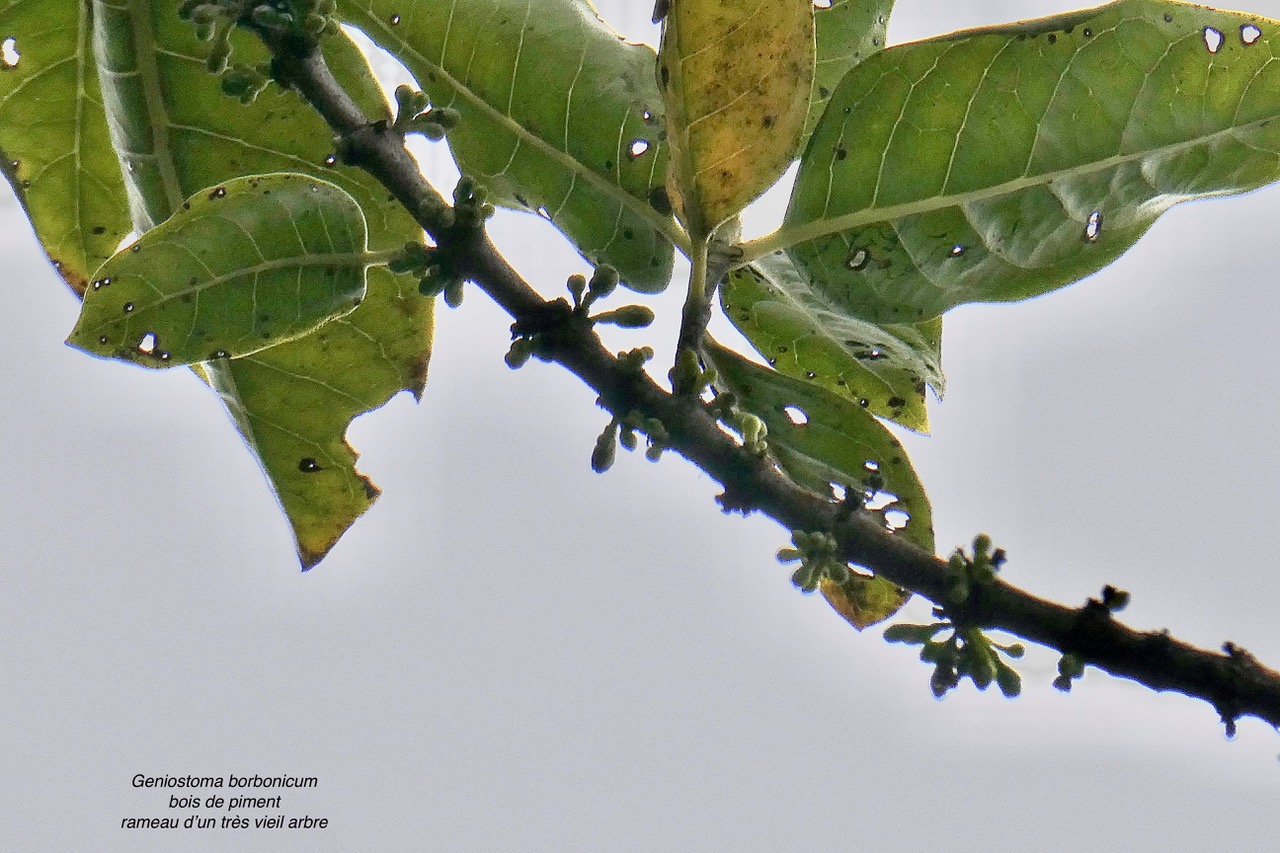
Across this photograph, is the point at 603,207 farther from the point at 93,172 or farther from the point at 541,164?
the point at 93,172

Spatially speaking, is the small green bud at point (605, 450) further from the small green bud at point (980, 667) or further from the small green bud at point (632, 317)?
the small green bud at point (980, 667)

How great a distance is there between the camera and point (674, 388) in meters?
1.10

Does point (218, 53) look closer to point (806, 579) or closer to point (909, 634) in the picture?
point (806, 579)

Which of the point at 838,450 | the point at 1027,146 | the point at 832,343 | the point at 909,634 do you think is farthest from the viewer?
the point at 832,343

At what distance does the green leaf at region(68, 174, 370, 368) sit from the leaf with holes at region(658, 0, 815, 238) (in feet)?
1.18

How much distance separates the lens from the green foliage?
44.0 inches

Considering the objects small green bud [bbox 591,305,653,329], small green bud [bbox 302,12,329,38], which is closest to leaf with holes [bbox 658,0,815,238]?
small green bud [bbox 591,305,653,329]

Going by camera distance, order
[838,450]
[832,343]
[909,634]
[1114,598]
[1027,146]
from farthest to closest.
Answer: [832,343], [838,450], [1027,146], [909,634], [1114,598]

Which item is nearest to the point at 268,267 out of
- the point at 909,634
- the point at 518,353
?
the point at 518,353

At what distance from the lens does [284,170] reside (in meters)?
1.48

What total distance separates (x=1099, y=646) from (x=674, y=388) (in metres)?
0.45

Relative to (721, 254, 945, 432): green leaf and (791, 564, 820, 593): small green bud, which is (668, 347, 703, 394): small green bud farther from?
(721, 254, 945, 432): green leaf

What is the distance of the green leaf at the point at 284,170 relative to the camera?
1377mm

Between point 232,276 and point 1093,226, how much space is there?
94 centimetres
